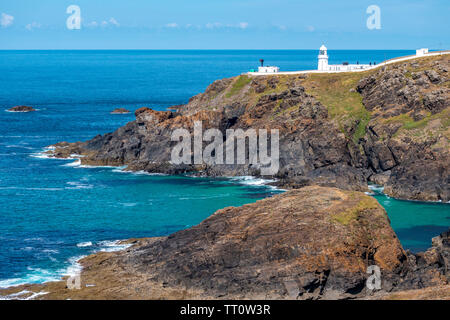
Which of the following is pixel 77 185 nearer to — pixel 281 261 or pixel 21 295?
pixel 21 295

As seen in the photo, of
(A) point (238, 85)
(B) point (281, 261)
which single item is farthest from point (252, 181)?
(B) point (281, 261)

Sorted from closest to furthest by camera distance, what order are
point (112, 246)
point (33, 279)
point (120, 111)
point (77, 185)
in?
point (33, 279) < point (112, 246) < point (77, 185) < point (120, 111)

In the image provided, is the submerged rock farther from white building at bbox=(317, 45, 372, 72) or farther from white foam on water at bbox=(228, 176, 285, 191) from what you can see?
white foam on water at bbox=(228, 176, 285, 191)

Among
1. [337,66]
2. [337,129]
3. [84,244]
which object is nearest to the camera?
[84,244]

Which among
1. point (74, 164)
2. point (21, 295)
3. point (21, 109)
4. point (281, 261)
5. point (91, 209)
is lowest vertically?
point (21, 295)

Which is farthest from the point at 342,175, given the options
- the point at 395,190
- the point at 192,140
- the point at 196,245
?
the point at 196,245

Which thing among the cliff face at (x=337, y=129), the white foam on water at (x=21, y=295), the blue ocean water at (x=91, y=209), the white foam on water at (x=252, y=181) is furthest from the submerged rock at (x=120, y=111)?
the white foam on water at (x=21, y=295)

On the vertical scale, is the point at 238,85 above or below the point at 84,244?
above

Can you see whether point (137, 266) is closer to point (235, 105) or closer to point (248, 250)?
point (248, 250)
